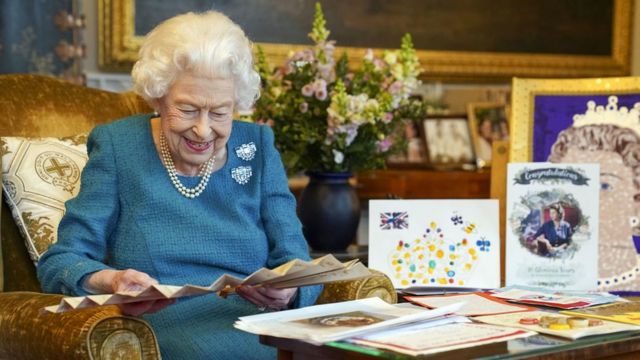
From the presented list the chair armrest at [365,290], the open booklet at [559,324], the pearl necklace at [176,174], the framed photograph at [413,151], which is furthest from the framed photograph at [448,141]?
the open booklet at [559,324]

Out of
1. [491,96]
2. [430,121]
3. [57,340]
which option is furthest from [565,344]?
[491,96]

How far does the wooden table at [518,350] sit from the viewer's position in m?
1.75

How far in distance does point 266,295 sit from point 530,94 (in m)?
1.17

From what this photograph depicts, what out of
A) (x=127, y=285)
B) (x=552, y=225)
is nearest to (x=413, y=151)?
(x=552, y=225)

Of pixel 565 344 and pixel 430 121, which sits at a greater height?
pixel 430 121

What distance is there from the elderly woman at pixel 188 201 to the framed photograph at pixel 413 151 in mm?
2568

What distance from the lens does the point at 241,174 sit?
251 cm

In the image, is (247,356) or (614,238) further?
(614,238)

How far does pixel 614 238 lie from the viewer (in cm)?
280

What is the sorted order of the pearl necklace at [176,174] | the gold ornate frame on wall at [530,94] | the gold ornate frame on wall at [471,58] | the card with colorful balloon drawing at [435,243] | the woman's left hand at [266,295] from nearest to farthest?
the woman's left hand at [266,295]
the pearl necklace at [176,174]
the card with colorful balloon drawing at [435,243]
the gold ornate frame on wall at [530,94]
the gold ornate frame on wall at [471,58]

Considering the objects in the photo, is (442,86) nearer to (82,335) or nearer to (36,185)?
(36,185)

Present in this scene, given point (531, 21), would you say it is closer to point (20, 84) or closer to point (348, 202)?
point (348, 202)

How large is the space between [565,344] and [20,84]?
178 centimetres

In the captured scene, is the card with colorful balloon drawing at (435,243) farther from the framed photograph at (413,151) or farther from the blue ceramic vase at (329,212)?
the framed photograph at (413,151)
